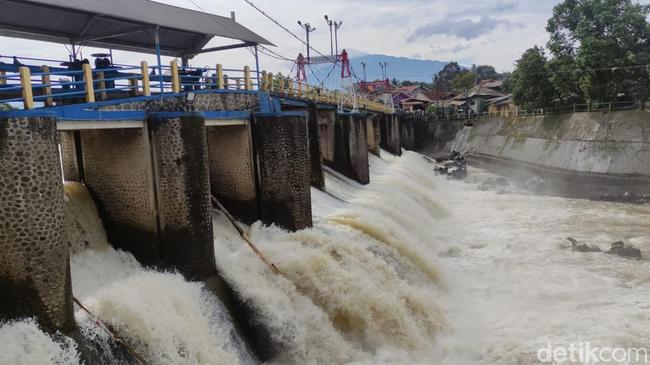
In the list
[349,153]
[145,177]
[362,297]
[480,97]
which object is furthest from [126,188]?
[480,97]

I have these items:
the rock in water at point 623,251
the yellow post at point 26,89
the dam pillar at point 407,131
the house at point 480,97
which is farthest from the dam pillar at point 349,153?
the house at point 480,97

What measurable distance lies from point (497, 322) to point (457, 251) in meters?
6.54

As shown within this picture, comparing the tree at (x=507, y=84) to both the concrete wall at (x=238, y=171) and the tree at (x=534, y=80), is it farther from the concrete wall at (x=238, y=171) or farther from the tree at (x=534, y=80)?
the concrete wall at (x=238, y=171)

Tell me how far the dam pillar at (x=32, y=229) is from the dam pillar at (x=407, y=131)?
5519cm

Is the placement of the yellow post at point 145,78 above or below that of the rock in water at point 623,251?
above

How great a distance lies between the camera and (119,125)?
11.1m

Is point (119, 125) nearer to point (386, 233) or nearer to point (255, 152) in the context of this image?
point (255, 152)

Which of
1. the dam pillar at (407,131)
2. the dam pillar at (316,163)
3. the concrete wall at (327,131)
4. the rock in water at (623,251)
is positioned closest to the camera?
the rock in water at (623,251)

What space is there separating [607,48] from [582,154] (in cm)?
824

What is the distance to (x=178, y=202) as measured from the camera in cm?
1166

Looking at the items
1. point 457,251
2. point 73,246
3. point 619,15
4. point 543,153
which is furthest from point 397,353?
point 619,15

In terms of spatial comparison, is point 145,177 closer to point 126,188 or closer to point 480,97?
point 126,188

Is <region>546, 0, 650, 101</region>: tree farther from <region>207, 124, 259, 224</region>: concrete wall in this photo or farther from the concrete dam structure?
<region>207, 124, 259, 224</region>: concrete wall

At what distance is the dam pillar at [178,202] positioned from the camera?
11602mm
